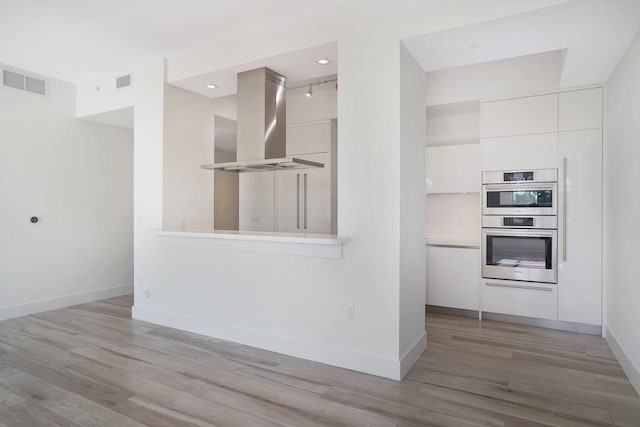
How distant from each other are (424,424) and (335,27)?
2770 mm

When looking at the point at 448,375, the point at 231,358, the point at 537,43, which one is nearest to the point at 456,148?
the point at 537,43

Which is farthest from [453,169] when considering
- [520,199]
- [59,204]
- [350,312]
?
[59,204]

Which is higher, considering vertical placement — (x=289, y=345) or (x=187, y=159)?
(x=187, y=159)

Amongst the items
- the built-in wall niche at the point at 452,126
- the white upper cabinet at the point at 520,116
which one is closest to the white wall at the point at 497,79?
the white upper cabinet at the point at 520,116

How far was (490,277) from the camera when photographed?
4.07m

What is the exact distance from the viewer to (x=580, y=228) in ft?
11.9

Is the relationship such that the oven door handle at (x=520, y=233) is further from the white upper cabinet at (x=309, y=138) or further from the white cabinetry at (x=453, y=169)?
the white upper cabinet at (x=309, y=138)

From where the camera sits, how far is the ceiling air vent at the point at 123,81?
14.0ft

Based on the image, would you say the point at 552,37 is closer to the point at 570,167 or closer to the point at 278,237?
the point at 570,167

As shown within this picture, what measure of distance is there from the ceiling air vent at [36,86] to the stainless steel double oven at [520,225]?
513cm

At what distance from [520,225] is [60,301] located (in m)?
5.40

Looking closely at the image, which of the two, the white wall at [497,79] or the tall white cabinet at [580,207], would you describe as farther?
the white wall at [497,79]

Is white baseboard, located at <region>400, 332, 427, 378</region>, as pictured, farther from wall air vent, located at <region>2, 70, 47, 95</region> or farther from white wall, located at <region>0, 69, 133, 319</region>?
wall air vent, located at <region>2, 70, 47, 95</region>

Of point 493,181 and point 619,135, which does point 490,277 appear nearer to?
point 493,181
